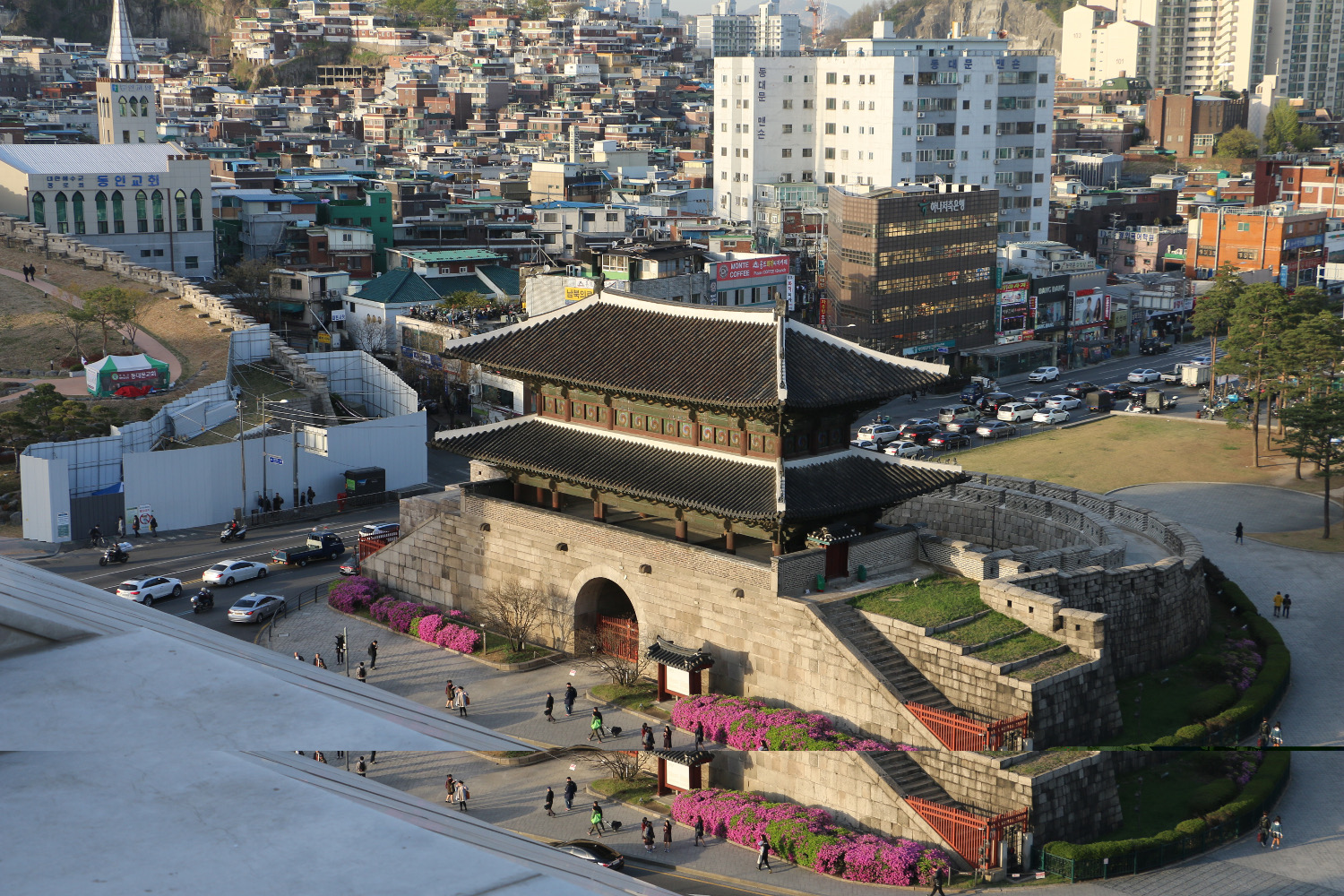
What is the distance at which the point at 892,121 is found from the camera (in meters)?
138

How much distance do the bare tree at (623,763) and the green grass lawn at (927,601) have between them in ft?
27.9

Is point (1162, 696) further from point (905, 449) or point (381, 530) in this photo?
point (905, 449)

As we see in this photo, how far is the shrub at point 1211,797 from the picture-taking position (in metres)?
40.3

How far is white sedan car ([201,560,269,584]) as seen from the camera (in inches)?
2322

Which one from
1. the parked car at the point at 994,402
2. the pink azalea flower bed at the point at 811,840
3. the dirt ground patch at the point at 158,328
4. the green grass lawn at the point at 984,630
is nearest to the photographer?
the pink azalea flower bed at the point at 811,840

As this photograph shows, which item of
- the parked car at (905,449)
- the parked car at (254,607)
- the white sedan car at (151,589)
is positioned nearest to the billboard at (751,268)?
the parked car at (905,449)

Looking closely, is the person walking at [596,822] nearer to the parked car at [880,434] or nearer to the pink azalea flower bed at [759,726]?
the pink azalea flower bed at [759,726]

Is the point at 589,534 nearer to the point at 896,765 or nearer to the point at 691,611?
the point at 691,611

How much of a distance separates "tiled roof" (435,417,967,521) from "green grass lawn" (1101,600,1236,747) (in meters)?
9.32

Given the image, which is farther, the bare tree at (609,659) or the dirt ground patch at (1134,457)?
the dirt ground patch at (1134,457)

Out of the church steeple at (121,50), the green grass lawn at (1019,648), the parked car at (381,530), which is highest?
the church steeple at (121,50)

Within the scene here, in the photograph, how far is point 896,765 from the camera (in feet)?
132

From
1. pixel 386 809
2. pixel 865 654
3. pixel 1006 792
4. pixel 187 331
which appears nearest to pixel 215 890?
pixel 386 809

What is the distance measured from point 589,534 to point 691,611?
5433mm
